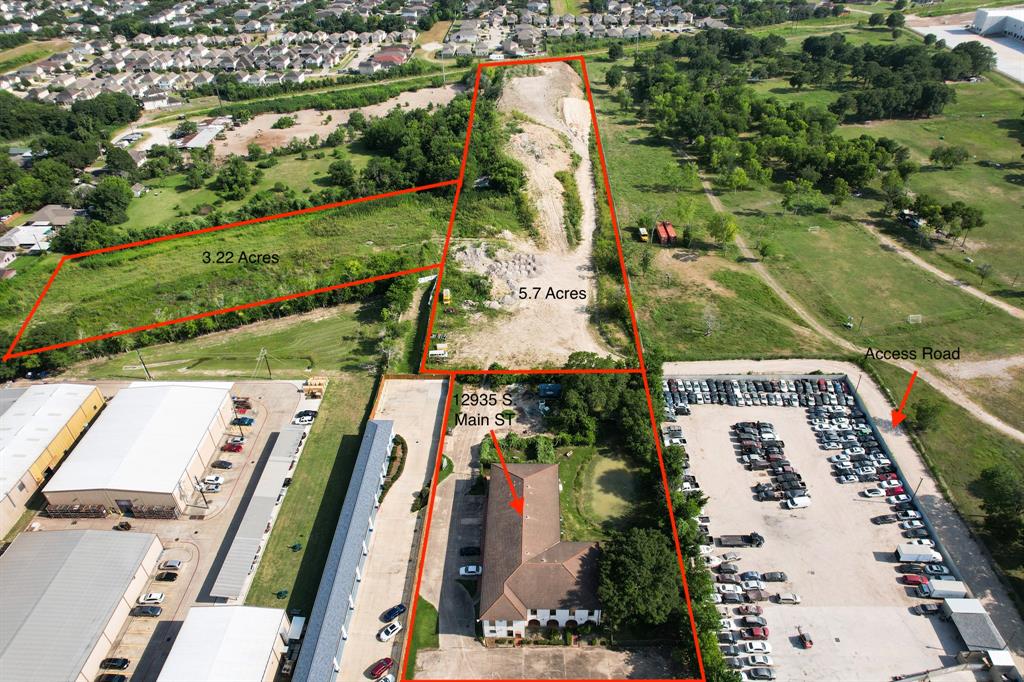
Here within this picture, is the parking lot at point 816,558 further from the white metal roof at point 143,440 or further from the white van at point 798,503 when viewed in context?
the white metal roof at point 143,440

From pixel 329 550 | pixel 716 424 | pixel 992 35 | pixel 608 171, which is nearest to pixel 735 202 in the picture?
pixel 608 171

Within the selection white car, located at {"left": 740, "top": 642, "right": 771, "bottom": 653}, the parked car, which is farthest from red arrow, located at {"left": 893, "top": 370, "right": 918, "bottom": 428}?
the parked car

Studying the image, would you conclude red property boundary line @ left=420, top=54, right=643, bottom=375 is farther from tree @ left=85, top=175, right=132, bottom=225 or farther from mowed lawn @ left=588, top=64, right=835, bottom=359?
tree @ left=85, top=175, right=132, bottom=225

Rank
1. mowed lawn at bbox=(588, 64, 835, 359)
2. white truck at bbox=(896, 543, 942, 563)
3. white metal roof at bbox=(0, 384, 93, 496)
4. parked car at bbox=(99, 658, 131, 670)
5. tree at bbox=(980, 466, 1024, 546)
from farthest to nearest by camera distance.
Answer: mowed lawn at bbox=(588, 64, 835, 359)
white metal roof at bbox=(0, 384, 93, 496)
tree at bbox=(980, 466, 1024, 546)
white truck at bbox=(896, 543, 942, 563)
parked car at bbox=(99, 658, 131, 670)

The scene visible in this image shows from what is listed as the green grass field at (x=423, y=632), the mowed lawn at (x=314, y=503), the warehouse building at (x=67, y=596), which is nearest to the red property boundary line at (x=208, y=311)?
the mowed lawn at (x=314, y=503)

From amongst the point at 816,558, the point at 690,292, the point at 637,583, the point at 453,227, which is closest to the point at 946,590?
the point at 816,558

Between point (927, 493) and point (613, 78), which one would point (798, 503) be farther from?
point (613, 78)
